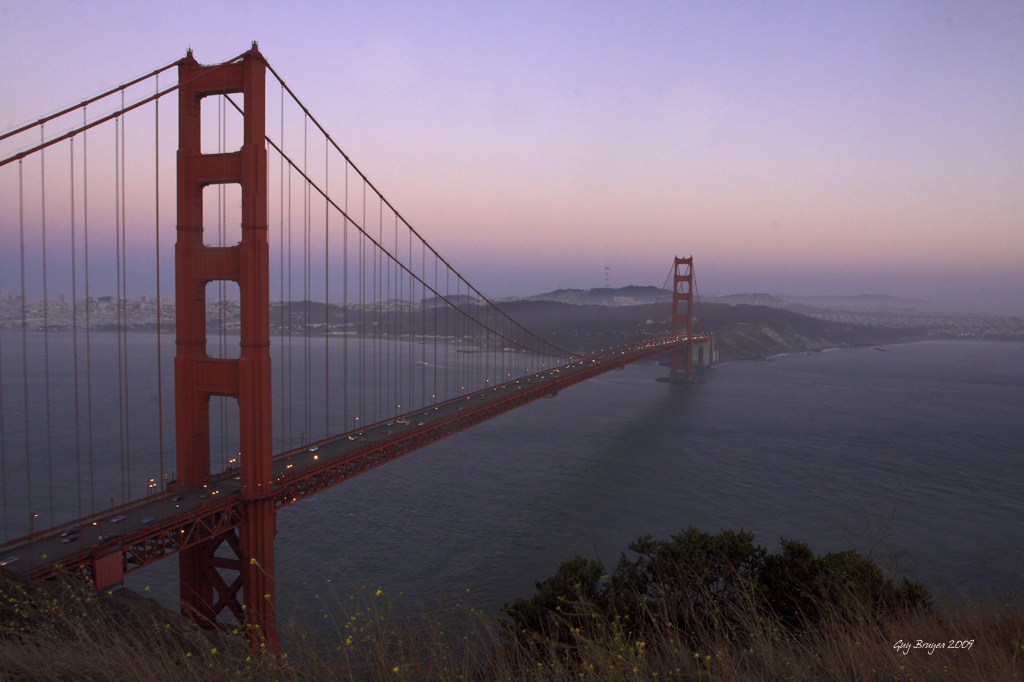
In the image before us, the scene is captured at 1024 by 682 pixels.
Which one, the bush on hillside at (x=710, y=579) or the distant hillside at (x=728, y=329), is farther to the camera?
the distant hillside at (x=728, y=329)

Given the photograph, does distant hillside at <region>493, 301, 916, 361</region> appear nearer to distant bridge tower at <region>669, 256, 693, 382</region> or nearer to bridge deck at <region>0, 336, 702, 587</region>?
distant bridge tower at <region>669, 256, 693, 382</region>

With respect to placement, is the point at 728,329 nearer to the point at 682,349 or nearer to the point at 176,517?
the point at 682,349

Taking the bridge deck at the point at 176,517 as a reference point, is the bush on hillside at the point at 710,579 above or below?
below

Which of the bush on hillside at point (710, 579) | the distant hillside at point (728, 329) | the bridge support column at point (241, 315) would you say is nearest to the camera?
the bush on hillside at point (710, 579)

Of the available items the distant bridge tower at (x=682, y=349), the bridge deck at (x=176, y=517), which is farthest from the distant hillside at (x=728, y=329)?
the bridge deck at (x=176, y=517)

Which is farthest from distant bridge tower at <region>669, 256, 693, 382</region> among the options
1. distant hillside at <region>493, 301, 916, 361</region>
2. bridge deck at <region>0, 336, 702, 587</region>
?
bridge deck at <region>0, 336, 702, 587</region>

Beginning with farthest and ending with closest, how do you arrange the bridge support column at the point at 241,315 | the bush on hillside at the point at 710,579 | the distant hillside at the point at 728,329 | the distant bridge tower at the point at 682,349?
the distant hillside at the point at 728,329 < the distant bridge tower at the point at 682,349 < the bridge support column at the point at 241,315 < the bush on hillside at the point at 710,579

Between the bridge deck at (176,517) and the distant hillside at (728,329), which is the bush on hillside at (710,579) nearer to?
the bridge deck at (176,517)

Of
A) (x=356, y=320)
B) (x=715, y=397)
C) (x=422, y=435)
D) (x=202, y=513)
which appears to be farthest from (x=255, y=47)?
(x=356, y=320)

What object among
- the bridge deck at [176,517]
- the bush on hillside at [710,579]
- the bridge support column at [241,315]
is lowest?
the bush on hillside at [710,579]
